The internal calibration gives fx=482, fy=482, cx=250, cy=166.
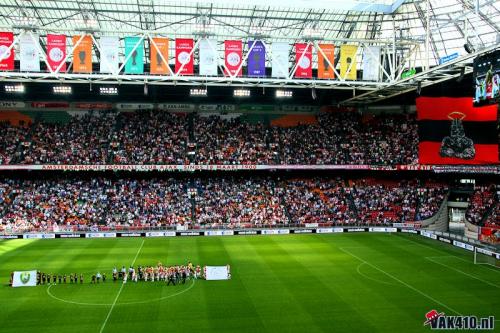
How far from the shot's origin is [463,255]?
3697cm

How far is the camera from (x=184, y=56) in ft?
117

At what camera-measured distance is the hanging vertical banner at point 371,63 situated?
37219 mm

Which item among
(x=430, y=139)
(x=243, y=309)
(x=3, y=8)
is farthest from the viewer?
(x=430, y=139)

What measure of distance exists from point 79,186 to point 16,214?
6.75 m

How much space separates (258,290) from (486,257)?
19045 millimetres

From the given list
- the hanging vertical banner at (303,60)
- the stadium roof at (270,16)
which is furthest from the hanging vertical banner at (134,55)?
the hanging vertical banner at (303,60)

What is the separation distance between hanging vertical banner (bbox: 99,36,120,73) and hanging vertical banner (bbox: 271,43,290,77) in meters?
11.4

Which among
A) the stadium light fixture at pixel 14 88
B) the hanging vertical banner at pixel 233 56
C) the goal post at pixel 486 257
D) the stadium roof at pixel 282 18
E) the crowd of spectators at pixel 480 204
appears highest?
the stadium roof at pixel 282 18

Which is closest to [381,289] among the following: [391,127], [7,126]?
[391,127]

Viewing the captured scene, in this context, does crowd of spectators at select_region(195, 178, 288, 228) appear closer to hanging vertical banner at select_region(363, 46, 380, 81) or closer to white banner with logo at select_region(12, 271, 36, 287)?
hanging vertical banner at select_region(363, 46, 380, 81)

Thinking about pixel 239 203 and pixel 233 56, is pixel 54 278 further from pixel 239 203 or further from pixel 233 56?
pixel 239 203

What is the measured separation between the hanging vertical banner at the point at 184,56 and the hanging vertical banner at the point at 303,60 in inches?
313

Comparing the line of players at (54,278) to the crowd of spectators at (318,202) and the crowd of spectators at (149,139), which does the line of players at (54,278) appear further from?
the crowd of spectators at (318,202)

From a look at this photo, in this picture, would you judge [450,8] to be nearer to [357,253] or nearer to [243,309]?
[357,253]
